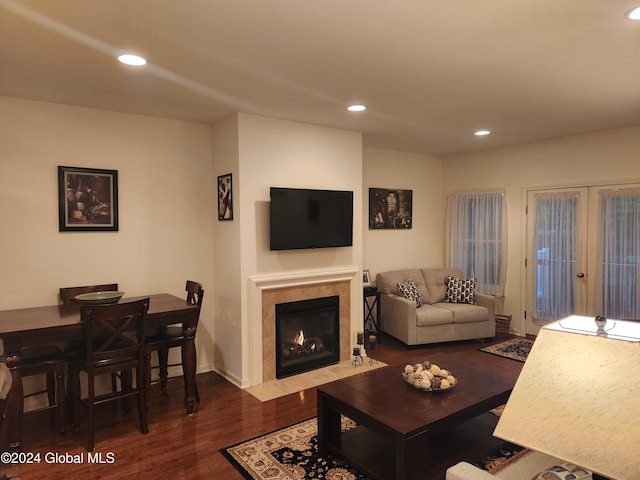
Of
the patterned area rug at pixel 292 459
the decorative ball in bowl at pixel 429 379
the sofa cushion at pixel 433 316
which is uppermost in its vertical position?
the decorative ball in bowl at pixel 429 379

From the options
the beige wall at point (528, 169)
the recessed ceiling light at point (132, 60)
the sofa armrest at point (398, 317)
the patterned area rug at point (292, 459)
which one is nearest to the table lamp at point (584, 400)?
the patterned area rug at point (292, 459)

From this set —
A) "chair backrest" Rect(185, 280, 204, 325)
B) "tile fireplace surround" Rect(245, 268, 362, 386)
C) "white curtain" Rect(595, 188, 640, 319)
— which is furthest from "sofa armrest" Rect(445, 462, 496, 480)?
"white curtain" Rect(595, 188, 640, 319)

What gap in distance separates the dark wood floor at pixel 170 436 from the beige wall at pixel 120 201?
0.93m

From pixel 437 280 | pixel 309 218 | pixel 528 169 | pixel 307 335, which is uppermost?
pixel 528 169

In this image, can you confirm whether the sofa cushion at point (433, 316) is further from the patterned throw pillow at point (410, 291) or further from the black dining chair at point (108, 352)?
the black dining chair at point (108, 352)

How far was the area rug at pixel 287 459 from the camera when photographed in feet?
8.43

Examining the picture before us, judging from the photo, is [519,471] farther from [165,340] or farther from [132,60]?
[132,60]

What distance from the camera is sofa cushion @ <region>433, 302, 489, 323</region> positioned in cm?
525

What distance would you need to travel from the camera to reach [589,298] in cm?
500

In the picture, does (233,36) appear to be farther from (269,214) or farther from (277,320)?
(277,320)

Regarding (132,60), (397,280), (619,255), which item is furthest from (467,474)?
(619,255)

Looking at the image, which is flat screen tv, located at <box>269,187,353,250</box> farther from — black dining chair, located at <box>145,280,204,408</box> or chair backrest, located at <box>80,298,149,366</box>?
chair backrest, located at <box>80,298,149,366</box>

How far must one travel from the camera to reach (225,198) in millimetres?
4156

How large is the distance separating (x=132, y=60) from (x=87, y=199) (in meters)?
1.61
